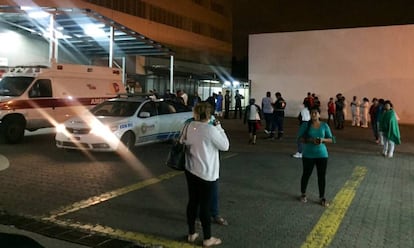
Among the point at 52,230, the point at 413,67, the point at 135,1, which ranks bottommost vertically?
the point at 52,230

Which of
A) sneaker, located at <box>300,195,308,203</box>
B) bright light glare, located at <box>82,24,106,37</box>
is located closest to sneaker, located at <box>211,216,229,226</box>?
sneaker, located at <box>300,195,308,203</box>

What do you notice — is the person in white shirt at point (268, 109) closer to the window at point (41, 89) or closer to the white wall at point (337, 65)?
the window at point (41, 89)

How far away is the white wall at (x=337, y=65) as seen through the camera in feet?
92.0

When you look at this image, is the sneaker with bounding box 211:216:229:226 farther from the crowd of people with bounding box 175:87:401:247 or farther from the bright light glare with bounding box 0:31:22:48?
the bright light glare with bounding box 0:31:22:48

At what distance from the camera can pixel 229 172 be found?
990 centimetres

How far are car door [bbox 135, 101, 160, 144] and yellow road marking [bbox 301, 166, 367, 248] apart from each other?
19.0ft

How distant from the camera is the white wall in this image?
92.0ft

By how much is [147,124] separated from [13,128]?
13.9ft

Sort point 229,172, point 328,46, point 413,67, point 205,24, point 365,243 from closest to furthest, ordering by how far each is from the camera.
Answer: point 365,243 → point 229,172 → point 413,67 → point 328,46 → point 205,24

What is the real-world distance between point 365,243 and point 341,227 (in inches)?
24.2

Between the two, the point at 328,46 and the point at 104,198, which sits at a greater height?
the point at 328,46

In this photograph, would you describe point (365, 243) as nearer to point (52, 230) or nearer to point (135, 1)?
point (52, 230)

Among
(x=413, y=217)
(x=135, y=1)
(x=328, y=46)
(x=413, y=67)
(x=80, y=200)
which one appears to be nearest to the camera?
(x=413, y=217)

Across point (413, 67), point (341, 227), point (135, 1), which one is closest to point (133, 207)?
point (341, 227)
